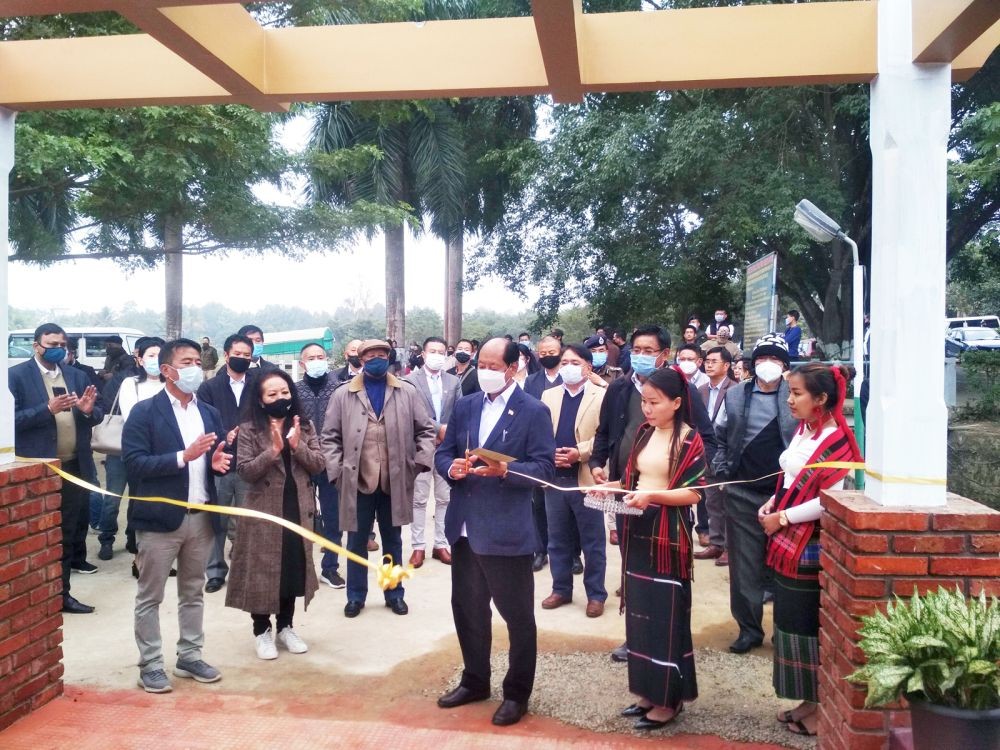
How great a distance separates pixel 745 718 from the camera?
4.14 metres

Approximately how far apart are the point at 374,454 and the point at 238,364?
1422 millimetres

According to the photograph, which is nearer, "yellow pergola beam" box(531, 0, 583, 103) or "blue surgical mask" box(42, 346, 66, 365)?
"yellow pergola beam" box(531, 0, 583, 103)

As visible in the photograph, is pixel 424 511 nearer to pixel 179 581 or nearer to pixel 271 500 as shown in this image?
pixel 271 500

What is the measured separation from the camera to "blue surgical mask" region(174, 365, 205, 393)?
15.3ft

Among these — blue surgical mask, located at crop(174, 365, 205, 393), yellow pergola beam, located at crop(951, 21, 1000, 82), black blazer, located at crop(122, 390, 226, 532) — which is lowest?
black blazer, located at crop(122, 390, 226, 532)

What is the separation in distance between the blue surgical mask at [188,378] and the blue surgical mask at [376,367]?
1.53 metres

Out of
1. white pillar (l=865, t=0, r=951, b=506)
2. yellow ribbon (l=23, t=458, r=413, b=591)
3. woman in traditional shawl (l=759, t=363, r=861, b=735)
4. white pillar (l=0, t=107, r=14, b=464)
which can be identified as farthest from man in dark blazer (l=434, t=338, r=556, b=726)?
white pillar (l=0, t=107, r=14, b=464)

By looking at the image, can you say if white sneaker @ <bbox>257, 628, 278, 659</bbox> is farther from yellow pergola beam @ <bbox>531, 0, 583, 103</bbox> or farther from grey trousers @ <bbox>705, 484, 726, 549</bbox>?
A: grey trousers @ <bbox>705, 484, 726, 549</bbox>

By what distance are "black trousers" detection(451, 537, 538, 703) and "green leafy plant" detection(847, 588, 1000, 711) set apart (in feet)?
6.05

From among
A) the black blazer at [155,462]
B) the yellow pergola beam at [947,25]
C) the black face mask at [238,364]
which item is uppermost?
the yellow pergola beam at [947,25]

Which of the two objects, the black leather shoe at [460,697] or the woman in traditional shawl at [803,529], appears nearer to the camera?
the woman in traditional shawl at [803,529]

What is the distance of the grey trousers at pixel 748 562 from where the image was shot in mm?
5094

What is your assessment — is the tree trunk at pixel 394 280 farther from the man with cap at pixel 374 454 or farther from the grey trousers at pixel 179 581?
the grey trousers at pixel 179 581

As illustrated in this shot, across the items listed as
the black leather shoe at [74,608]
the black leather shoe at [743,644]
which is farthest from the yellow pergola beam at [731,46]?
the black leather shoe at [74,608]
